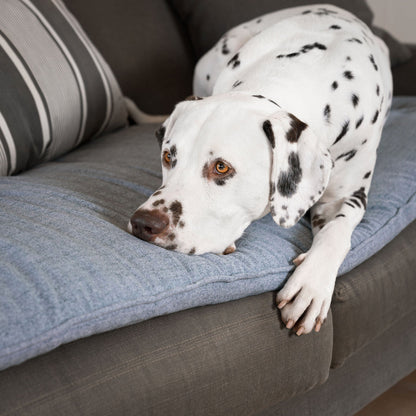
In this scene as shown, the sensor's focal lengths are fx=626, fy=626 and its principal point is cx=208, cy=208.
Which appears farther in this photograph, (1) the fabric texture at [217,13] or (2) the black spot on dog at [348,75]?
(1) the fabric texture at [217,13]

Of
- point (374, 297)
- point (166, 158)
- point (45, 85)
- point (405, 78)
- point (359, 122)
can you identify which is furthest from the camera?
point (405, 78)

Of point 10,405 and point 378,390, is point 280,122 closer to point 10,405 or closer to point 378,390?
point 10,405

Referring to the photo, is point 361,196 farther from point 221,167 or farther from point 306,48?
point 221,167

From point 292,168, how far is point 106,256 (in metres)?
0.44

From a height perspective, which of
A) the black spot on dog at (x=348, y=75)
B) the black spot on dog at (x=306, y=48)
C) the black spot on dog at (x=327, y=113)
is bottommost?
the black spot on dog at (x=327, y=113)

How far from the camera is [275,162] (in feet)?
4.34

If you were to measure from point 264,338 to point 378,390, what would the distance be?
667mm

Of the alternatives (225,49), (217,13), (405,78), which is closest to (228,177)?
(225,49)

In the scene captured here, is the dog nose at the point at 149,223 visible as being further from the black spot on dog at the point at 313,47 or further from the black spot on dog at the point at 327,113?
the black spot on dog at the point at 313,47

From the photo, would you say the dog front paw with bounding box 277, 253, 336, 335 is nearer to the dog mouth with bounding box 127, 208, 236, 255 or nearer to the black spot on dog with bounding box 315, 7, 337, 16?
the dog mouth with bounding box 127, 208, 236, 255

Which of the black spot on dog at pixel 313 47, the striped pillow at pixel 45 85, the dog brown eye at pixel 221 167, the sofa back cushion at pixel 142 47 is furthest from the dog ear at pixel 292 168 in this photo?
the sofa back cushion at pixel 142 47

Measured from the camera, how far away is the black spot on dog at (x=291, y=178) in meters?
1.33

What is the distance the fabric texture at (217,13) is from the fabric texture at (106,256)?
3.24 ft

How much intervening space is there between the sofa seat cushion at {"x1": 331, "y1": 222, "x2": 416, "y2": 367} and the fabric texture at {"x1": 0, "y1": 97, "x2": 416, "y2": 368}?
0.13 ft
